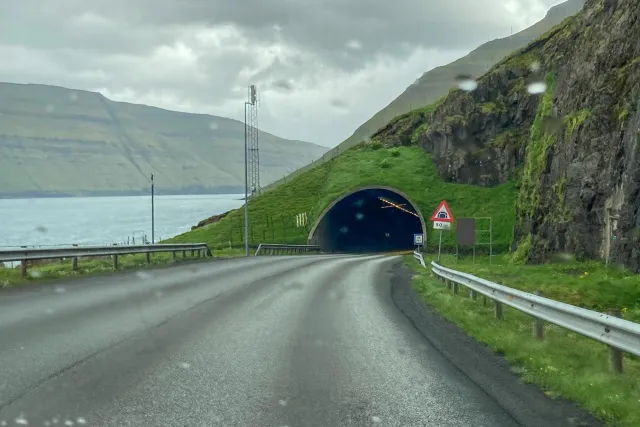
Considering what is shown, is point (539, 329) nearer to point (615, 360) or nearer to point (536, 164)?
point (615, 360)

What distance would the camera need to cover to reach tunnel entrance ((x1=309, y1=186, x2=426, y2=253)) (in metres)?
65.0

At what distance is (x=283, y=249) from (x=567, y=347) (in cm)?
4786

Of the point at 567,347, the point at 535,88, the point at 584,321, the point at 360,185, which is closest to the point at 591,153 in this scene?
the point at 567,347

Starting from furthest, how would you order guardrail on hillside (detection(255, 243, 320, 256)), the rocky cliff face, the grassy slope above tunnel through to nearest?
the grassy slope above tunnel
guardrail on hillside (detection(255, 243, 320, 256))
the rocky cliff face

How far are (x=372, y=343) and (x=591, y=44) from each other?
30874 millimetres

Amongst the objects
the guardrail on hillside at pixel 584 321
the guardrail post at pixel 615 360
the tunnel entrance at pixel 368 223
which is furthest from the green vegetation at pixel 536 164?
the guardrail post at pixel 615 360

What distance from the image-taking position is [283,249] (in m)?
57.0

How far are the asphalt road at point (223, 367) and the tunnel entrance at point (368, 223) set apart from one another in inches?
1949

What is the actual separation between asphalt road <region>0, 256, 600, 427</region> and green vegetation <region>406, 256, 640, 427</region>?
862mm

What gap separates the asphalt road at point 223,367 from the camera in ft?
18.5

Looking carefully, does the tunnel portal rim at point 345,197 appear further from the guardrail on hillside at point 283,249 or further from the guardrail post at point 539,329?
the guardrail post at point 539,329

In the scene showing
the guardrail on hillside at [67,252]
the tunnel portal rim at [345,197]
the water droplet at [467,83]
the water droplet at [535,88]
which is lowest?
the guardrail on hillside at [67,252]

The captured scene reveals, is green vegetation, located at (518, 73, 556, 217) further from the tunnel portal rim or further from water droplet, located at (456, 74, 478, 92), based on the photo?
water droplet, located at (456, 74, 478, 92)

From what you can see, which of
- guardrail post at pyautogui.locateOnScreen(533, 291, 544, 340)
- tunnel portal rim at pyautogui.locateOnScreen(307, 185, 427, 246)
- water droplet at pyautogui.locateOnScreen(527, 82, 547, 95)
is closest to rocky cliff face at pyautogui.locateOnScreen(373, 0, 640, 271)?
water droplet at pyautogui.locateOnScreen(527, 82, 547, 95)
